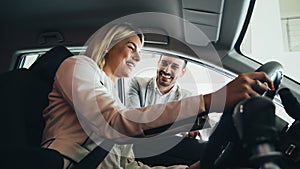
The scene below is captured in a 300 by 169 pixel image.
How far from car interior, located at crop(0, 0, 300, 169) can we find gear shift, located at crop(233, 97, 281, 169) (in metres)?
0.21

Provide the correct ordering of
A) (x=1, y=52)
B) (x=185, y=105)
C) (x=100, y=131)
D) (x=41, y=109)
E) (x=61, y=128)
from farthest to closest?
(x=1, y=52) < (x=41, y=109) < (x=61, y=128) < (x=100, y=131) < (x=185, y=105)

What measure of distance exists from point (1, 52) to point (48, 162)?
1548mm

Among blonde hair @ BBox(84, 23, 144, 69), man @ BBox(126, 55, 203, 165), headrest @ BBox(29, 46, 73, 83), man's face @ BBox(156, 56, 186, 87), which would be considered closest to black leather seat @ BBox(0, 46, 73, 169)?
headrest @ BBox(29, 46, 73, 83)

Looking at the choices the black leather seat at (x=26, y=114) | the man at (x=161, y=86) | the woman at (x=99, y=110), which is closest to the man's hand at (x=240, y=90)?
the woman at (x=99, y=110)

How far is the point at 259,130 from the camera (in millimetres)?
529

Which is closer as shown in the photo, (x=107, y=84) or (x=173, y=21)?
(x=107, y=84)

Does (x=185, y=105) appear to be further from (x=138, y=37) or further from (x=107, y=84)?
(x=138, y=37)

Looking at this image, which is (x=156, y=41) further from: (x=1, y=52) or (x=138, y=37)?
(x=1, y=52)

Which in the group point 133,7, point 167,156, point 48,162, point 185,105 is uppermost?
point 133,7

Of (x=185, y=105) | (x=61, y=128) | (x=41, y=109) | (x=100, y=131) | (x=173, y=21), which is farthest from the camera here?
(x=173, y=21)

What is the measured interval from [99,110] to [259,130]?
0.50m

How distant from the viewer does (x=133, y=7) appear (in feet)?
6.44

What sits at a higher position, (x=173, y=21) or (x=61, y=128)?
(x=173, y=21)

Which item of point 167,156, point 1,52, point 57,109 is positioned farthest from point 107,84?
point 1,52
